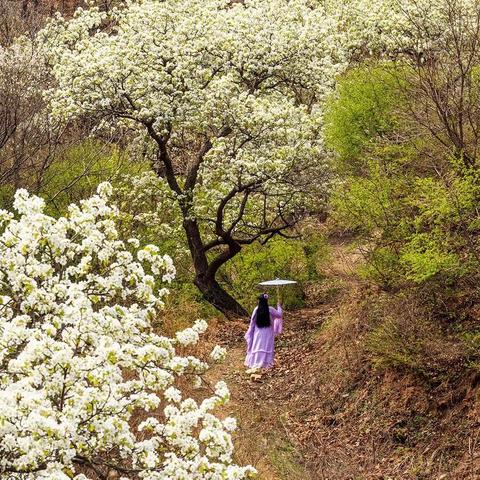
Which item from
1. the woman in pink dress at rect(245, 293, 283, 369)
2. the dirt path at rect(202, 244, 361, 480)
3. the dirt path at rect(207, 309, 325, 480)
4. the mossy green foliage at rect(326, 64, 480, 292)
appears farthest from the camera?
the woman in pink dress at rect(245, 293, 283, 369)

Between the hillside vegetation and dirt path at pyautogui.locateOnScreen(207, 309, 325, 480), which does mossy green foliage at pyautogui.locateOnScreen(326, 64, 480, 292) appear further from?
dirt path at pyautogui.locateOnScreen(207, 309, 325, 480)

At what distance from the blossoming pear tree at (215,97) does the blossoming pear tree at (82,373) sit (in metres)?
10.9

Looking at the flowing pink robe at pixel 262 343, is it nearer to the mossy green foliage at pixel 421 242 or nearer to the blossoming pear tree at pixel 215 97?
the mossy green foliage at pixel 421 242

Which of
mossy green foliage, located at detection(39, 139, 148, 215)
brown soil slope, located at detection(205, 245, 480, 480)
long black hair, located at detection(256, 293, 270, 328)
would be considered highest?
mossy green foliage, located at detection(39, 139, 148, 215)

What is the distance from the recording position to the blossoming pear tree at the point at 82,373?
582 cm

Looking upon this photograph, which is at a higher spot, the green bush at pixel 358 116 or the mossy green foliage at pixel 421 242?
the green bush at pixel 358 116

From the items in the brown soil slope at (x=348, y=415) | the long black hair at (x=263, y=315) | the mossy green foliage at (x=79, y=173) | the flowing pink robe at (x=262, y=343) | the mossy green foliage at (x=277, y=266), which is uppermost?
the mossy green foliage at (x=79, y=173)

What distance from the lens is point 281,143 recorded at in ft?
63.8

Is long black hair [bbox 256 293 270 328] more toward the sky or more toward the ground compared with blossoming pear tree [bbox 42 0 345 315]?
more toward the ground

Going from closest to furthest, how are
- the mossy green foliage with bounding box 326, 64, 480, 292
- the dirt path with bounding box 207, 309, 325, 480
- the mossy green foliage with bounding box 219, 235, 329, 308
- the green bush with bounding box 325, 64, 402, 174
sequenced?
1. the dirt path with bounding box 207, 309, 325, 480
2. the mossy green foliage with bounding box 326, 64, 480, 292
3. the green bush with bounding box 325, 64, 402, 174
4. the mossy green foliage with bounding box 219, 235, 329, 308

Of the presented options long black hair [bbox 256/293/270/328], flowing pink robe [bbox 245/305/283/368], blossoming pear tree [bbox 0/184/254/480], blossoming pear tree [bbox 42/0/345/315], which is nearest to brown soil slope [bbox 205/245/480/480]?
flowing pink robe [bbox 245/305/283/368]

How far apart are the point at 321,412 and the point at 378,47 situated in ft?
60.5

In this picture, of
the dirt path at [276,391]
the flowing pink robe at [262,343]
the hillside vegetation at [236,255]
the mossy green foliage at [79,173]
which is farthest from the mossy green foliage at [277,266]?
the flowing pink robe at [262,343]

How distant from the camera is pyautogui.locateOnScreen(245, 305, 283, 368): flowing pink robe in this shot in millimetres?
16750
